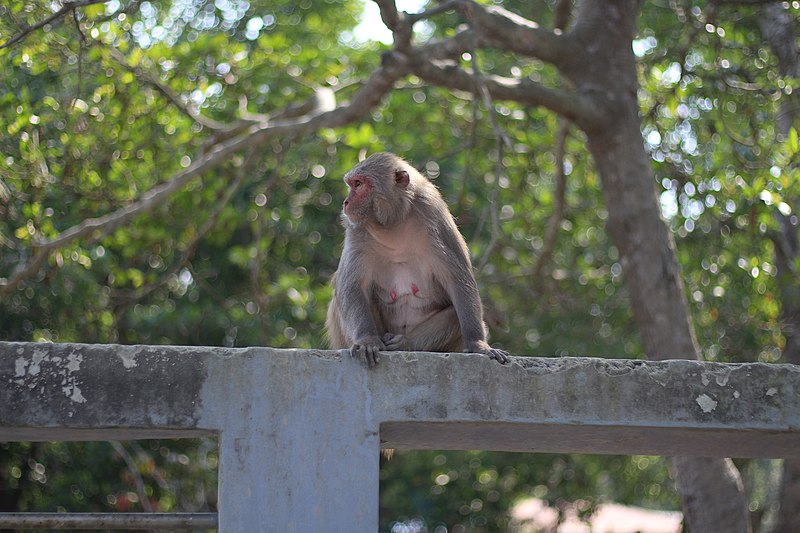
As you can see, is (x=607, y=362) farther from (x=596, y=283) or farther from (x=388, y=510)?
(x=388, y=510)

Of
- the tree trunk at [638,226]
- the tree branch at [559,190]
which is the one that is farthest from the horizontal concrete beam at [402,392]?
the tree branch at [559,190]

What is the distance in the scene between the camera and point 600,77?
6238 millimetres

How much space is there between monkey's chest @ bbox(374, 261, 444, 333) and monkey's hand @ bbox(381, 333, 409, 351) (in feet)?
0.58

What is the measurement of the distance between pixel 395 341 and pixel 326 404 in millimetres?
1159

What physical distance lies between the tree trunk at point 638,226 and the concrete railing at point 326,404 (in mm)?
2027

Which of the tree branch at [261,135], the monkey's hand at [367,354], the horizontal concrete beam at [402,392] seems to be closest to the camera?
the horizontal concrete beam at [402,392]

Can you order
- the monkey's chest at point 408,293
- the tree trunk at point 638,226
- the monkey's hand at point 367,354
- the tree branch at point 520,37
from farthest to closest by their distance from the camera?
the tree branch at point 520,37 < the tree trunk at point 638,226 < the monkey's chest at point 408,293 < the monkey's hand at point 367,354

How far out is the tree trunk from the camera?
537cm

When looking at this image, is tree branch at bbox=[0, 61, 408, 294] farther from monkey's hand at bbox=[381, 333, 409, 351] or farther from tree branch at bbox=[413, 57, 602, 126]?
monkey's hand at bbox=[381, 333, 409, 351]

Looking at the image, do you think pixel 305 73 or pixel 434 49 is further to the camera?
pixel 305 73

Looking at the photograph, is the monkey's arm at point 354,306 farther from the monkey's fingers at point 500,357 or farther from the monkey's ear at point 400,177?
the monkey's fingers at point 500,357

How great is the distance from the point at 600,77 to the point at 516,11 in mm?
3539

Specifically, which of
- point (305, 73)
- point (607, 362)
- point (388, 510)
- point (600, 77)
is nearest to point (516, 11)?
point (305, 73)

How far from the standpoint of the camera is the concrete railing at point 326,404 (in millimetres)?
3150
